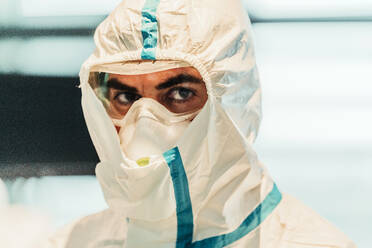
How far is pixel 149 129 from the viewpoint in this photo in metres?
1.18

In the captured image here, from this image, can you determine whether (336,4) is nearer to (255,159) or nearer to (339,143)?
(339,143)

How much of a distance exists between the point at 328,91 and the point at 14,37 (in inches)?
38.8

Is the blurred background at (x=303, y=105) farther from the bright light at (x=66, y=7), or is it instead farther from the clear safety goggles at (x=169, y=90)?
the clear safety goggles at (x=169, y=90)

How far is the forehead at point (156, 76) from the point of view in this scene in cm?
124

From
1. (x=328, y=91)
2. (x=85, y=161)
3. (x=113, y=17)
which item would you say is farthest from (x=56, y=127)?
(x=328, y=91)

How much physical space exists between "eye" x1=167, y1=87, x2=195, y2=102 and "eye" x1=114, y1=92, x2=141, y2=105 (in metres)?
0.11

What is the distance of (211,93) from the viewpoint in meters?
1.12

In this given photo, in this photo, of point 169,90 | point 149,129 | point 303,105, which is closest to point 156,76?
point 169,90

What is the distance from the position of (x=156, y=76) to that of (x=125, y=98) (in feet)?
0.45

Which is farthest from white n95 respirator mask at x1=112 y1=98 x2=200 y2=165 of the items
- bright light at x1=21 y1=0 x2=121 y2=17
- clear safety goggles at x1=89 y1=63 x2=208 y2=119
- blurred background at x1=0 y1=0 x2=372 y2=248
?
bright light at x1=21 y1=0 x2=121 y2=17

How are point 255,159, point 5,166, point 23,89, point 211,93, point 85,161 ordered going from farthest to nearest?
1. point 85,161
2. point 23,89
3. point 5,166
4. point 255,159
5. point 211,93

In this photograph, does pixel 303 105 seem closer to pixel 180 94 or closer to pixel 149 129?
pixel 180 94

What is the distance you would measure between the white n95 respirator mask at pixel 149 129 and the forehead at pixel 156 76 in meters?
0.06

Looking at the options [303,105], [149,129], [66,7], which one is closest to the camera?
[149,129]
